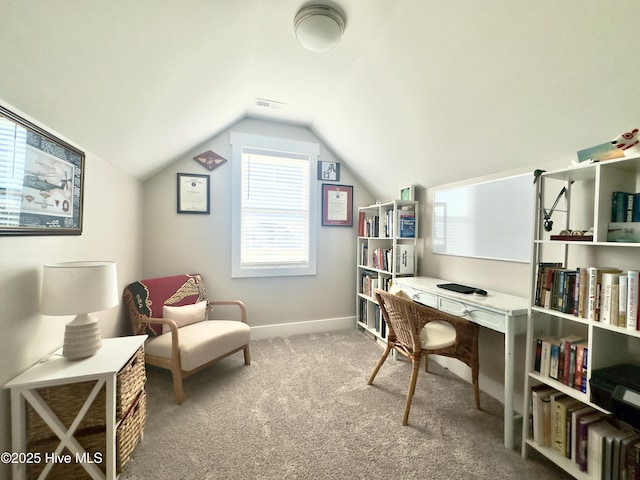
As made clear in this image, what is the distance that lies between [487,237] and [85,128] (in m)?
2.88

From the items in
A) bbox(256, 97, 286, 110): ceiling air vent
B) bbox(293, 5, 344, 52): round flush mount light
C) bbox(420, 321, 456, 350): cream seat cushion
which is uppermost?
bbox(256, 97, 286, 110): ceiling air vent

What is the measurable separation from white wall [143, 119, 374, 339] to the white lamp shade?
1.57 m

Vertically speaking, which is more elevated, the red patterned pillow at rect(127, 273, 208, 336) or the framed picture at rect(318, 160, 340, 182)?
the framed picture at rect(318, 160, 340, 182)

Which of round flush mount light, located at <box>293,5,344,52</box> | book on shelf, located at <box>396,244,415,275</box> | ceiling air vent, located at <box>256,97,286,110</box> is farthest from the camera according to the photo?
book on shelf, located at <box>396,244,415,275</box>

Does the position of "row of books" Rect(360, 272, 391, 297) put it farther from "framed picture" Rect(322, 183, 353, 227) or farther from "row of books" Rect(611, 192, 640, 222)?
"row of books" Rect(611, 192, 640, 222)

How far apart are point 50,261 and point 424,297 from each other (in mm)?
2501

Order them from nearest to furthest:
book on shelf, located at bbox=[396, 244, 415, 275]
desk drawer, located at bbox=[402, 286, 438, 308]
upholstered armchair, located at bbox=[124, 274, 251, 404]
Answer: upholstered armchair, located at bbox=[124, 274, 251, 404]
desk drawer, located at bbox=[402, 286, 438, 308]
book on shelf, located at bbox=[396, 244, 415, 275]

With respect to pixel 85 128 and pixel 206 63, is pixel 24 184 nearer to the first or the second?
pixel 85 128

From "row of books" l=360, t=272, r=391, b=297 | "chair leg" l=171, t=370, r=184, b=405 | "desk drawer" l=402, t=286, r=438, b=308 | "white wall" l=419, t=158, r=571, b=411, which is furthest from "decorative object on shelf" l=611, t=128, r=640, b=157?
"chair leg" l=171, t=370, r=184, b=405

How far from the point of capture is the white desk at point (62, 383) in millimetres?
1116

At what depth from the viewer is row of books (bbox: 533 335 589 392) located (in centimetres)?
129

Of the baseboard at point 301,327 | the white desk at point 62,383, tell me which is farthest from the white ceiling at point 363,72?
the baseboard at point 301,327

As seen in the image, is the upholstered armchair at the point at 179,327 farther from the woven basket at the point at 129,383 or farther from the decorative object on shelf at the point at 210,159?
the decorative object on shelf at the point at 210,159

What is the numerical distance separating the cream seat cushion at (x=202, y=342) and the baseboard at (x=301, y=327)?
2.44ft
